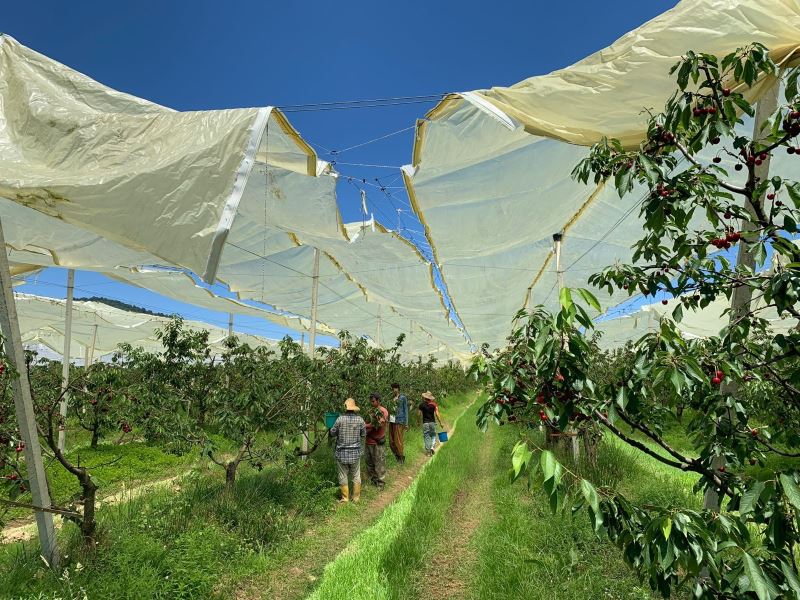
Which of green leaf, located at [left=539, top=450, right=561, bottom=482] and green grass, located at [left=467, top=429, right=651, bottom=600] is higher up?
green leaf, located at [left=539, top=450, right=561, bottom=482]

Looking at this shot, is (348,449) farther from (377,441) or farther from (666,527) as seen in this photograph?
(666,527)

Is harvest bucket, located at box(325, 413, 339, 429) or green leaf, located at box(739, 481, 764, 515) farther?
harvest bucket, located at box(325, 413, 339, 429)

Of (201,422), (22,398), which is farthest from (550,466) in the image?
(201,422)

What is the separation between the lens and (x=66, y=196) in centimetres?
274

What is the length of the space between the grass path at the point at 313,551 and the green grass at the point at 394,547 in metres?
0.21

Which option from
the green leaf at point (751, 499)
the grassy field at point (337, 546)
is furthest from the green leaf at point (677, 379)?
the grassy field at point (337, 546)

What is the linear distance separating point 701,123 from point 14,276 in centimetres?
984

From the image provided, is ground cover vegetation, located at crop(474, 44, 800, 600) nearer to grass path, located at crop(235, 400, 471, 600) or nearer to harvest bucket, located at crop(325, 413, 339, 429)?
grass path, located at crop(235, 400, 471, 600)

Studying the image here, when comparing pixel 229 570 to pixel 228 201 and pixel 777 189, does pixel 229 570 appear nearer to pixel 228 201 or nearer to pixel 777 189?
pixel 228 201

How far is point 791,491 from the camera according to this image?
1114 mm

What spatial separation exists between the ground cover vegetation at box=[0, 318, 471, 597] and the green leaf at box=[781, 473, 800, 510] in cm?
411

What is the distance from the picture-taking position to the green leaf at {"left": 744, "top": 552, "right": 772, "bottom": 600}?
106 centimetres

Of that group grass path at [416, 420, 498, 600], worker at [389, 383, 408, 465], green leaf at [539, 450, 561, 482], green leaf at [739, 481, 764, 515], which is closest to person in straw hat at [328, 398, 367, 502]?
grass path at [416, 420, 498, 600]

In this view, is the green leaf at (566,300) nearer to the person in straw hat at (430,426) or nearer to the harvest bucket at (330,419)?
the harvest bucket at (330,419)
